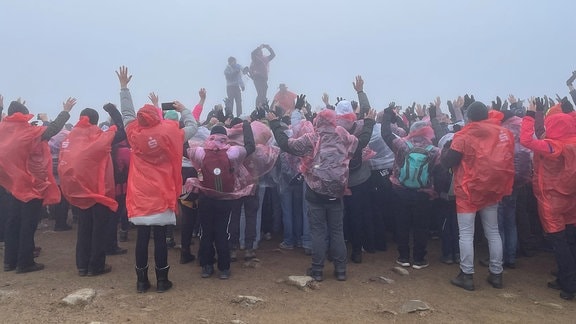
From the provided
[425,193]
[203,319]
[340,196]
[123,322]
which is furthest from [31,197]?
[425,193]

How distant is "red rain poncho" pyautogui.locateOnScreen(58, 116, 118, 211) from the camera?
5355mm

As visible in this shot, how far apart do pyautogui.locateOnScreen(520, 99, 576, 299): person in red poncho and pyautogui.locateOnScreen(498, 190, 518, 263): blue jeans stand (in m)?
0.76

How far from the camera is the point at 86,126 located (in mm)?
5590

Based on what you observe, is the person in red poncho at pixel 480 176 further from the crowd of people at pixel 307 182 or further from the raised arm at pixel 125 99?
the raised arm at pixel 125 99

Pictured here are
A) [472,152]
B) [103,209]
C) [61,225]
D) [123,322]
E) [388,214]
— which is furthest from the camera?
[61,225]

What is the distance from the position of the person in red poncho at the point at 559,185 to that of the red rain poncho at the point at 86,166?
5.50 meters

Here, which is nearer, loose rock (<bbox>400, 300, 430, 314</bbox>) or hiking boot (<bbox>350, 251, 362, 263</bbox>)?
loose rock (<bbox>400, 300, 430, 314</bbox>)

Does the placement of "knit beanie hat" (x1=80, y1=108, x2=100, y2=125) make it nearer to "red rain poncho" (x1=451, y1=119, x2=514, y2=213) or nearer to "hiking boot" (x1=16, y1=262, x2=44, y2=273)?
"hiking boot" (x1=16, y1=262, x2=44, y2=273)

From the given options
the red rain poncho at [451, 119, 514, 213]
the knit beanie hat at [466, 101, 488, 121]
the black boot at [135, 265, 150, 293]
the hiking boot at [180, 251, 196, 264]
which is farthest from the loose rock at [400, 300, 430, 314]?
the hiking boot at [180, 251, 196, 264]

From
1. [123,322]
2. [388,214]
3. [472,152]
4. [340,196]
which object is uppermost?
[472,152]

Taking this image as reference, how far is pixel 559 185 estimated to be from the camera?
4992 millimetres

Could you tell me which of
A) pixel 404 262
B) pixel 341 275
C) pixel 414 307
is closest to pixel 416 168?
pixel 404 262

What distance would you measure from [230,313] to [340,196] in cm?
203

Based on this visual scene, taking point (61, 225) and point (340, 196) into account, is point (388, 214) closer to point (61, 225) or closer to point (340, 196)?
point (340, 196)
